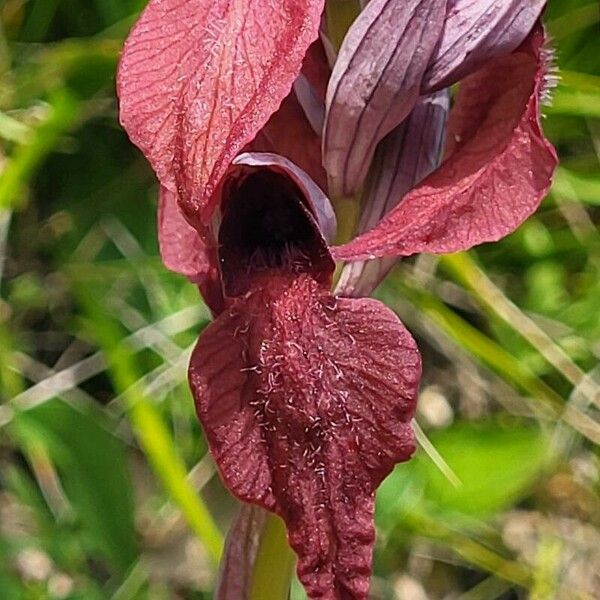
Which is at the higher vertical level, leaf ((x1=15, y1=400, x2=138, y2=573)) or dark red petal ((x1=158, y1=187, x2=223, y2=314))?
dark red petal ((x1=158, y1=187, x2=223, y2=314))

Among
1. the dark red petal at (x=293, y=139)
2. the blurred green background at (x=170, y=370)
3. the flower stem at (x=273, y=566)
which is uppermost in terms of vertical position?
the dark red petal at (x=293, y=139)

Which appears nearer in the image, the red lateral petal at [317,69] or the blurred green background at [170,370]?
the red lateral petal at [317,69]

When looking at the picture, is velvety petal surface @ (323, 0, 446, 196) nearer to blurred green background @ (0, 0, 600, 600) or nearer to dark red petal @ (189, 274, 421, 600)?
dark red petal @ (189, 274, 421, 600)

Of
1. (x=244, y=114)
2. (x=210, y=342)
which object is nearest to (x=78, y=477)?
(x=210, y=342)

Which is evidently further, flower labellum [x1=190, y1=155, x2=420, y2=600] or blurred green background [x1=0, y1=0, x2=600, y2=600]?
blurred green background [x1=0, y1=0, x2=600, y2=600]

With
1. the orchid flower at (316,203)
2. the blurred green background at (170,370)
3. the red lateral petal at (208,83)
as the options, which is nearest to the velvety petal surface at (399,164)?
the orchid flower at (316,203)

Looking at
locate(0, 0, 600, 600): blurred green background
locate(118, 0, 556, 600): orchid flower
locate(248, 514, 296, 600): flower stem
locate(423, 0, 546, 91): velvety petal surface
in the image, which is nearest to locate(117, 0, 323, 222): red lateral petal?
locate(118, 0, 556, 600): orchid flower

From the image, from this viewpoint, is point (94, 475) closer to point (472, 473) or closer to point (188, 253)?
point (472, 473)

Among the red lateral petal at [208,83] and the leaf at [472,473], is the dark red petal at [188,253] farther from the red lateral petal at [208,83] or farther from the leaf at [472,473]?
the leaf at [472,473]
